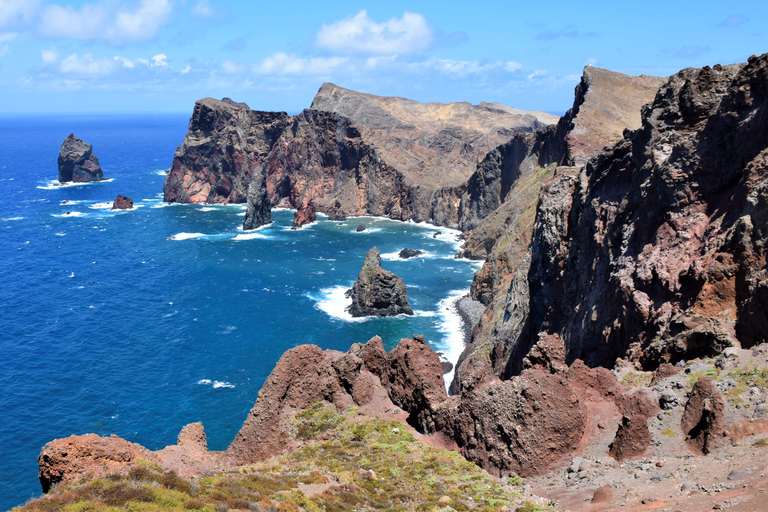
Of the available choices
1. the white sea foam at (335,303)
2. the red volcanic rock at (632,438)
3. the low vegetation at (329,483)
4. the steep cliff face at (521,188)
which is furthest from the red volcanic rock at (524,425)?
the white sea foam at (335,303)

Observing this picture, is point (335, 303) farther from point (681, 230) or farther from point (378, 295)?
point (681, 230)

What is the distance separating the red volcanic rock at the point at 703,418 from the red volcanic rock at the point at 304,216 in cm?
16481

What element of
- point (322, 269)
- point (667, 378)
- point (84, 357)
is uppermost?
point (667, 378)

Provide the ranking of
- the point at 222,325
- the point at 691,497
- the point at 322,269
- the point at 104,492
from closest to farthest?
the point at 691,497, the point at 104,492, the point at 222,325, the point at 322,269

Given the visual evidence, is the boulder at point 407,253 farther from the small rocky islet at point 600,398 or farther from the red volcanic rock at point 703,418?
the red volcanic rock at point 703,418

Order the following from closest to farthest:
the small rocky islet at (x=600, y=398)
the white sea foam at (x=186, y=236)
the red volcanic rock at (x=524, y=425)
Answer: the small rocky islet at (x=600, y=398) < the red volcanic rock at (x=524, y=425) < the white sea foam at (x=186, y=236)

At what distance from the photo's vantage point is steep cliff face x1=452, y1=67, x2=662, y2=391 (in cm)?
6391

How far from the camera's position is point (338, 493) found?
24.8m

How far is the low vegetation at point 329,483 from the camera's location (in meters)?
19.6

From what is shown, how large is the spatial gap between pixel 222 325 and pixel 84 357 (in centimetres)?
2171

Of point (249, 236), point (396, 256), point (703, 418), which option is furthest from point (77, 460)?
point (249, 236)

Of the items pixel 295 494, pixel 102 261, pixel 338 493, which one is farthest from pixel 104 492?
pixel 102 261

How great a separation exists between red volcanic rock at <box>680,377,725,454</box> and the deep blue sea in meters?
51.3

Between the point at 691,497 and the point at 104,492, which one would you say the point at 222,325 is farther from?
the point at 691,497
